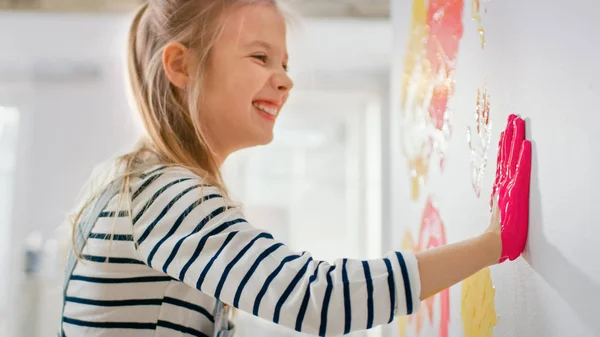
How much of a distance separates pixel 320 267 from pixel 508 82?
254 millimetres

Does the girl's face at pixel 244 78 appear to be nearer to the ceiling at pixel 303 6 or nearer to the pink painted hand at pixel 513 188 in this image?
the pink painted hand at pixel 513 188

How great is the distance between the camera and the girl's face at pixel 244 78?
0.77 m

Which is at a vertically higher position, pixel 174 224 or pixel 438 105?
pixel 438 105

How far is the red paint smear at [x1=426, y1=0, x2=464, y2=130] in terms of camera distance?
29.0 inches

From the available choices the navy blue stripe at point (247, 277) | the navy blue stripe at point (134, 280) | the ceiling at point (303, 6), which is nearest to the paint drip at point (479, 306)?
the navy blue stripe at point (247, 277)

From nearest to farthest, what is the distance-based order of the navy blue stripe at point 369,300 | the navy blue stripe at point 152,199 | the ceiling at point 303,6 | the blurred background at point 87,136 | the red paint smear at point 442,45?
the navy blue stripe at point 369,300, the navy blue stripe at point 152,199, the red paint smear at point 442,45, the ceiling at point 303,6, the blurred background at point 87,136

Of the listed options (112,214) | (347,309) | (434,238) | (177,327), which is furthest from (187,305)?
(434,238)

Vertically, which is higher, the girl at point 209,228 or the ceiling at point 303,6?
the ceiling at point 303,6

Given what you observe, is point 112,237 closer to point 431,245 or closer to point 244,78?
point 244,78

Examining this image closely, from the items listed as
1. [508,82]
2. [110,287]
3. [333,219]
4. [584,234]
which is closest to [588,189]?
[584,234]

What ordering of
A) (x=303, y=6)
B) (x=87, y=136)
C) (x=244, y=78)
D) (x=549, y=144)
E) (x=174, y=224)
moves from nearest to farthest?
(x=549, y=144), (x=174, y=224), (x=244, y=78), (x=303, y=6), (x=87, y=136)

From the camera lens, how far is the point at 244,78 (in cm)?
77

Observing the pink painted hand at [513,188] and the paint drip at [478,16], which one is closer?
the pink painted hand at [513,188]

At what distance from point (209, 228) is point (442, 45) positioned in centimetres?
43
